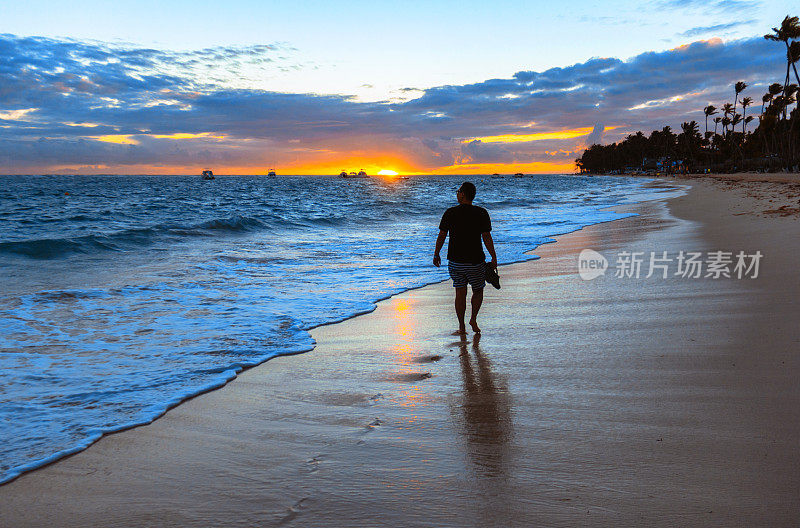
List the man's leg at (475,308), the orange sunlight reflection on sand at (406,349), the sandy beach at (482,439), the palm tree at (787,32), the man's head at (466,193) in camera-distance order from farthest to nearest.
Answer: the palm tree at (787,32), the man's head at (466,193), the man's leg at (475,308), the orange sunlight reflection on sand at (406,349), the sandy beach at (482,439)

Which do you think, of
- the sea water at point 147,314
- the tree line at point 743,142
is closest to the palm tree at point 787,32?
the tree line at point 743,142

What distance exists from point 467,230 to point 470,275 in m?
0.52

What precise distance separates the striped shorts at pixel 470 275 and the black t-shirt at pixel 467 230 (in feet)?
0.18

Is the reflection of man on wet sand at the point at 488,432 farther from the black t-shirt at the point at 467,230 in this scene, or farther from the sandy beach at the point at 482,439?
the black t-shirt at the point at 467,230

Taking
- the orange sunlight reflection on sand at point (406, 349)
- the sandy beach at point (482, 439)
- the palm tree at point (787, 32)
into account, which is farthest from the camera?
the palm tree at point (787, 32)

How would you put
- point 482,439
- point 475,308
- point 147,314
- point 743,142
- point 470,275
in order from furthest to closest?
point 743,142 → point 147,314 → point 470,275 → point 475,308 → point 482,439

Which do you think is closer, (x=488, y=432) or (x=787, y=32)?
(x=488, y=432)

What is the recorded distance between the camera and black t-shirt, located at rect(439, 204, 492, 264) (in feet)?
20.6

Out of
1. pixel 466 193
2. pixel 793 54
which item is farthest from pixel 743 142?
pixel 466 193

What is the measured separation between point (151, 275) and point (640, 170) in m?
209

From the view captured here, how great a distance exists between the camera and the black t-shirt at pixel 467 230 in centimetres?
628

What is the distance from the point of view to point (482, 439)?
3275mm

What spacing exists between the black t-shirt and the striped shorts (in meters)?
0.05

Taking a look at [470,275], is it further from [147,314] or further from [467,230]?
[147,314]
